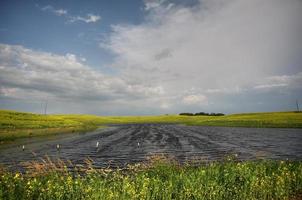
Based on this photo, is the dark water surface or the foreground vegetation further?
the dark water surface

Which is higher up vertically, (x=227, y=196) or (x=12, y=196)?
(x=12, y=196)

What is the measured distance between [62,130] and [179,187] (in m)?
70.6

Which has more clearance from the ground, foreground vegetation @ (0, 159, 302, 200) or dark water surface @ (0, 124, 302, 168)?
foreground vegetation @ (0, 159, 302, 200)

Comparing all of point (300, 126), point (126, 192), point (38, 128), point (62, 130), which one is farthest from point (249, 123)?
point (126, 192)

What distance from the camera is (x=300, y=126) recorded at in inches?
3369

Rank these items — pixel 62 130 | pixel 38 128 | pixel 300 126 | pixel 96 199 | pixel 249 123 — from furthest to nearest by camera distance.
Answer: pixel 249 123
pixel 300 126
pixel 62 130
pixel 38 128
pixel 96 199

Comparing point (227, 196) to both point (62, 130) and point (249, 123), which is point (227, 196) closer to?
point (62, 130)

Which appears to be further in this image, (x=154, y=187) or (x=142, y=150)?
(x=142, y=150)

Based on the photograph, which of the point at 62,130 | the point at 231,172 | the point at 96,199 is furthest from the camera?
the point at 62,130

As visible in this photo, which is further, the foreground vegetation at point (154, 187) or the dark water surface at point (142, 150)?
the dark water surface at point (142, 150)

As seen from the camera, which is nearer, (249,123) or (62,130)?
(62,130)

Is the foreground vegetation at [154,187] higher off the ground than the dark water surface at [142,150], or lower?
higher

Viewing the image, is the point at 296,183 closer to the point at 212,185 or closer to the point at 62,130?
the point at 212,185

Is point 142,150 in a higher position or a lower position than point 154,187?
lower
